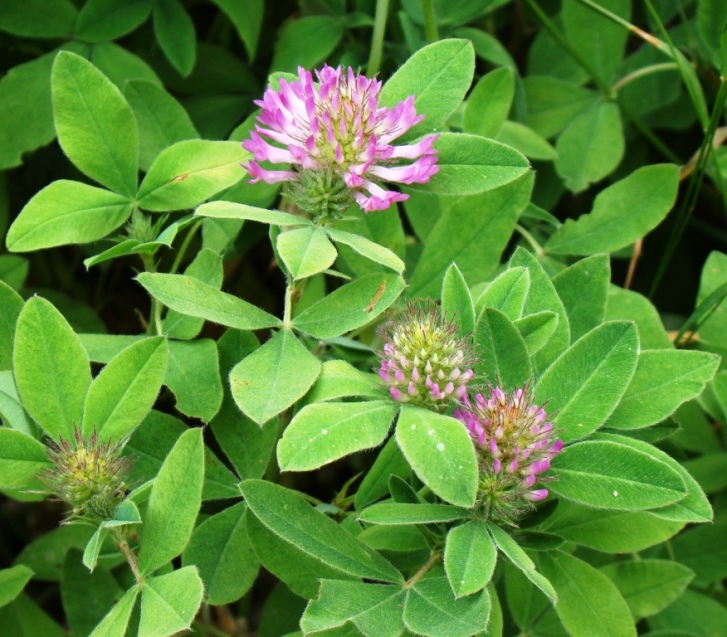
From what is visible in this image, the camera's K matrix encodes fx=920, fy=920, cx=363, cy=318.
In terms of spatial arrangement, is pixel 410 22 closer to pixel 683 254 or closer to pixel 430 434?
pixel 683 254

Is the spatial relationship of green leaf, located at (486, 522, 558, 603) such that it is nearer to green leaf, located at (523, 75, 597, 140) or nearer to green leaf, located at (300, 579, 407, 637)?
green leaf, located at (300, 579, 407, 637)

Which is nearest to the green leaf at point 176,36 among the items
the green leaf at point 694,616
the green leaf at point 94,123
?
the green leaf at point 94,123

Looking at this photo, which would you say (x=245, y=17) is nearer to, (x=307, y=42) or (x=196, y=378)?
(x=307, y=42)

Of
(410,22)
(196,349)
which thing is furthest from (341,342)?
(410,22)

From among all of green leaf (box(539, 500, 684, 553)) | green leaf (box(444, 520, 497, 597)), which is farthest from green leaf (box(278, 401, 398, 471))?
green leaf (box(539, 500, 684, 553))

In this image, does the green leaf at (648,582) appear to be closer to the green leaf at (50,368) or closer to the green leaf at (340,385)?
the green leaf at (340,385)
